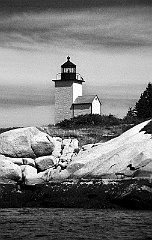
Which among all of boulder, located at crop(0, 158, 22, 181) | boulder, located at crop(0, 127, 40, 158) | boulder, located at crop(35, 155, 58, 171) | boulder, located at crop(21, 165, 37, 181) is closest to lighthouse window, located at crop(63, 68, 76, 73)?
boulder, located at crop(0, 127, 40, 158)

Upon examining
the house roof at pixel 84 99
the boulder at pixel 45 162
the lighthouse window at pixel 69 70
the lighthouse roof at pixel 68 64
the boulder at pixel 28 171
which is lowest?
the boulder at pixel 28 171

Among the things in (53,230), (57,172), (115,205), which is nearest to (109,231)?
(53,230)

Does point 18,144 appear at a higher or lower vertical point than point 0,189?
higher

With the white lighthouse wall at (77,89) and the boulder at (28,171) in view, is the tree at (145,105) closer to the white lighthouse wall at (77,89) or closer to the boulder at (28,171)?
the white lighthouse wall at (77,89)

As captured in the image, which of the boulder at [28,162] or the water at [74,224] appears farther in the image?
the boulder at [28,162]

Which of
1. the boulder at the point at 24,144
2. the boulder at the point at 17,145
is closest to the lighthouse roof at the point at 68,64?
the boulder at the point at 24,144

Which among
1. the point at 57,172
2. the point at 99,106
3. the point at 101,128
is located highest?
the point at 99,106

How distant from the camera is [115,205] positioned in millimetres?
26906

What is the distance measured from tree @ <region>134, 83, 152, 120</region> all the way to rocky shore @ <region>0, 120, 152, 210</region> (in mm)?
42206

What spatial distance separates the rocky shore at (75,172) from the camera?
2739cm

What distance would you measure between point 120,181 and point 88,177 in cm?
265

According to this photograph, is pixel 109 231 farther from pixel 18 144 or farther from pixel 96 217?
pixel 18 144

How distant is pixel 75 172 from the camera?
105 feet

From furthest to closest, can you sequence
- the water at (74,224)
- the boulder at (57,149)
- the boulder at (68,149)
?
the boulder at (57,149) < the boulder at (68,149) < the water at (74,224)
